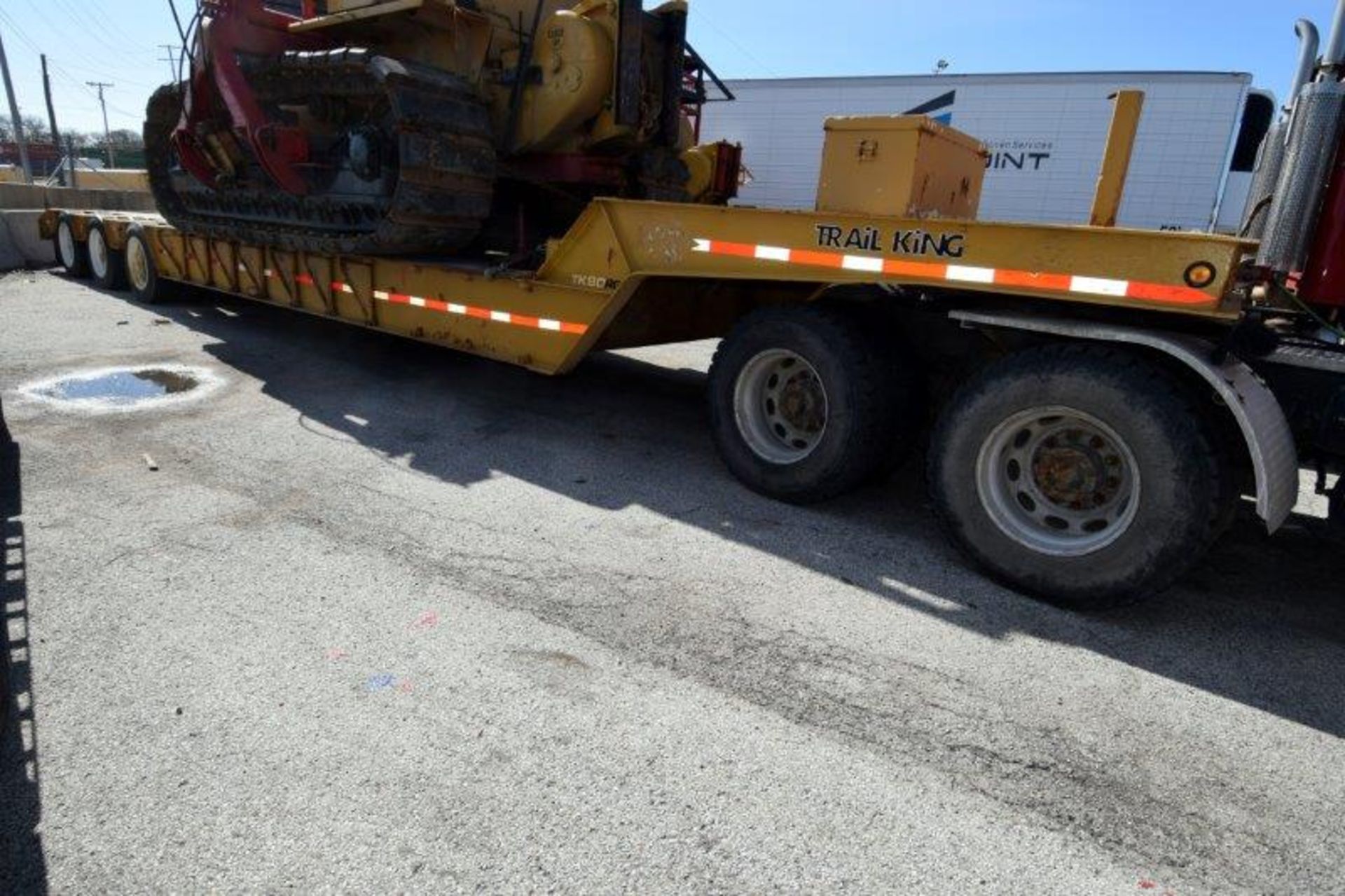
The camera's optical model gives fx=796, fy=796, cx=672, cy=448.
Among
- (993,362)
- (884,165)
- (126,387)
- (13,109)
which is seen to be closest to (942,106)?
(884,165)

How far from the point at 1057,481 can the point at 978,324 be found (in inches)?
31.9

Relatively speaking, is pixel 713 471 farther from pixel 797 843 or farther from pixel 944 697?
pixel 797 843

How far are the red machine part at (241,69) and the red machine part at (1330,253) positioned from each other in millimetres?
6921

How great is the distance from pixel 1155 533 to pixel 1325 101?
187 centimetres

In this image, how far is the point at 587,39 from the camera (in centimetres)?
586

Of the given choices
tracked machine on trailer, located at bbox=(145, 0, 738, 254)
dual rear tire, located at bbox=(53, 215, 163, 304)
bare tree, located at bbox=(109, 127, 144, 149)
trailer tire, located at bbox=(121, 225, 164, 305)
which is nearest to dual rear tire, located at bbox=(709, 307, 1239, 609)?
tracked machine on trailer, located at bbox=(145, 0, 738, 254)

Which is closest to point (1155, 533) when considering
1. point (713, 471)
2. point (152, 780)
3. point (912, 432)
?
point (912, 432)

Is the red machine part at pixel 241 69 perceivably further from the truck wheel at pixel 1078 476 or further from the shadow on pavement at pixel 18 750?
the truck wheel at pixel 1078 476

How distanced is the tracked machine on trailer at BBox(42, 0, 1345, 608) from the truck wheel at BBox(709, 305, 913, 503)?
13mm

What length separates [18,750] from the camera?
2.32 metres

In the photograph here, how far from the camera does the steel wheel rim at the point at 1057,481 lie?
136 inches

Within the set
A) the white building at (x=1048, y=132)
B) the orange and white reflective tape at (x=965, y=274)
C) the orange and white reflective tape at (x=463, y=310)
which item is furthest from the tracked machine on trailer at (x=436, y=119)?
the white building at (x=1048, y=132)

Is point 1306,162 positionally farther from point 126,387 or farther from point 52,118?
point 52,118

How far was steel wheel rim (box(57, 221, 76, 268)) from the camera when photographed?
10.9 metres
